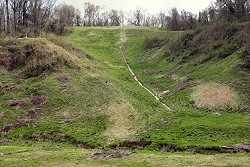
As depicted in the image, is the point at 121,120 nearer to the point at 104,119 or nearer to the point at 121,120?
the point at 121,120

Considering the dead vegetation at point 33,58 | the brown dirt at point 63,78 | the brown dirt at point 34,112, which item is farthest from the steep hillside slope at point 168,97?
the brown dirt at point 34,112

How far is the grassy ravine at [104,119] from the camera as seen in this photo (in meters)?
31.4

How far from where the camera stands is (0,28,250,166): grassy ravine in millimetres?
31375

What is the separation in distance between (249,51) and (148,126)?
2669cm

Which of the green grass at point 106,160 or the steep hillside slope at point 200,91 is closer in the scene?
the green grass at point 106,160

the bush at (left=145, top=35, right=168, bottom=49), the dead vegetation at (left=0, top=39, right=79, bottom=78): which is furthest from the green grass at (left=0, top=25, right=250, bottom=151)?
the bush at (left=145, top=35, right=168, bottom=49)

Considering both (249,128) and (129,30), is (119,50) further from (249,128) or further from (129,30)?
(249,128)

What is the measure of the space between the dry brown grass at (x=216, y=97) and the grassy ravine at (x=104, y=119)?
63.0 inches

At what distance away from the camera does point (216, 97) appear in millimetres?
48250

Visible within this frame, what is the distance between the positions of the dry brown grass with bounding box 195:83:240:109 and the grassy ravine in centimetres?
160

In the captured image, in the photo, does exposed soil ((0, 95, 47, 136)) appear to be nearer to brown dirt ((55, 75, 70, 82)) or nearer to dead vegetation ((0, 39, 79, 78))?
brown dirt ((55, 75, 70, 82))

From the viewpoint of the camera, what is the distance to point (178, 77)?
2514 inches

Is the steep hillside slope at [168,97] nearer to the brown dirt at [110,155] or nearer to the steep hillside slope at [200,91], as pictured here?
the steep hillside slope at [200,91]

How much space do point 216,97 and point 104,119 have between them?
57.7ft
